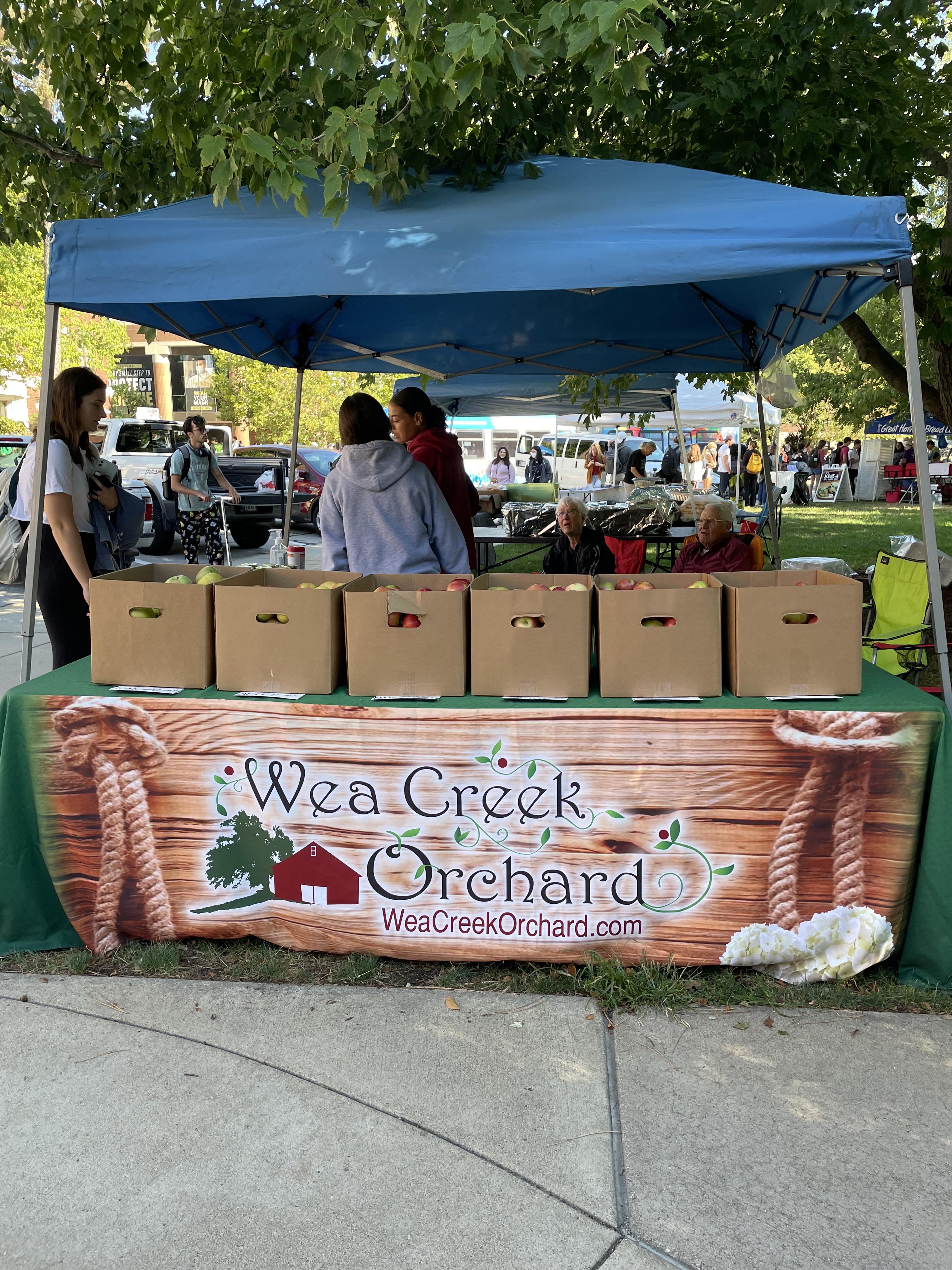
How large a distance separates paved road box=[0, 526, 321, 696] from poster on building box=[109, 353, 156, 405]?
38.5m

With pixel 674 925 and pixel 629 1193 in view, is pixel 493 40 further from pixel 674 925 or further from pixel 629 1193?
pixel 629 1193

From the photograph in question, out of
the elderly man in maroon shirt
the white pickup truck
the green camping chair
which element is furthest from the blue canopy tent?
the white pickup truck

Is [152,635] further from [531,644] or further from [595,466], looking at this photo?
[595,466]

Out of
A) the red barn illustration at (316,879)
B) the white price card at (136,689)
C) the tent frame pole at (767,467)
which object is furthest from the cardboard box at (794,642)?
the tent frame pole at (767,467)

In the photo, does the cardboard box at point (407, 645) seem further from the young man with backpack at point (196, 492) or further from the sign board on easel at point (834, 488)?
the sign board on easel at point (834, 488)

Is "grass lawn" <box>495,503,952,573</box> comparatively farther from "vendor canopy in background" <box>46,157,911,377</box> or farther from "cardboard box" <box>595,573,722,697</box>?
"cardboard box" <box>595,573,722,697</box>

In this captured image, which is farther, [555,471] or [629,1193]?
[555,471]

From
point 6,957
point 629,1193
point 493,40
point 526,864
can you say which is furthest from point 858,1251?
point 493,40

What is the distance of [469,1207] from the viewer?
7.27ft

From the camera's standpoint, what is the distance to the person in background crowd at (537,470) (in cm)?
2141

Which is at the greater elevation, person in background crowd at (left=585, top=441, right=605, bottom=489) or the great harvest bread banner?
person in background crowd at (left=585, top=441, right=605, bottom=489)

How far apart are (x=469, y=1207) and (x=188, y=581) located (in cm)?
217

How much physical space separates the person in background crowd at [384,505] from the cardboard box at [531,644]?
1058 millimetres

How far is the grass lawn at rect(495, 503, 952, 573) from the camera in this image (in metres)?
13.4
